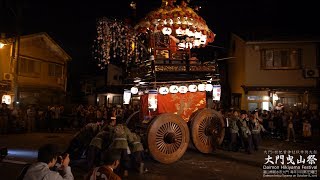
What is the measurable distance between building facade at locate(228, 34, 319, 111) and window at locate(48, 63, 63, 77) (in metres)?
20.2

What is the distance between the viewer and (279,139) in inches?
760

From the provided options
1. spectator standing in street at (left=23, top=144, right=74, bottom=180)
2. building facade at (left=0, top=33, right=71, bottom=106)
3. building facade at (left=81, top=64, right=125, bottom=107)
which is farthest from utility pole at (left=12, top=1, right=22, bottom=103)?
spectator standing in street at (left=23, top=144, right=74, bottom=180)

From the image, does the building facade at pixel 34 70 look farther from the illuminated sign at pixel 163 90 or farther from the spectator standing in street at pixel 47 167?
the spectator standing in street at pixel 47 167

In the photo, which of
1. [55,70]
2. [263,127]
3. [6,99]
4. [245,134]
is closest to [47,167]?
[245,134]

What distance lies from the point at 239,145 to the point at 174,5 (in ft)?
24.0

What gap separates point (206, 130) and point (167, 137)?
7.27 feet

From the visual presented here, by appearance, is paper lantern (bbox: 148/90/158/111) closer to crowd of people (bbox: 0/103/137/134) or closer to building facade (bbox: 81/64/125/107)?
crowd of people (bbox: 0/103/137/134)

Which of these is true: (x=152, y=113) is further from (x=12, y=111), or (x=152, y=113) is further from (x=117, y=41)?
(x=12, y=111)

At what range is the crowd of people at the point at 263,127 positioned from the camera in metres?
13.8

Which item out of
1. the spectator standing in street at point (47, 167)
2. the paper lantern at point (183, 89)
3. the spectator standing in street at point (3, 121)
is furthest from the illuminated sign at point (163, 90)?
the spectator standing in street at point (3, 121)

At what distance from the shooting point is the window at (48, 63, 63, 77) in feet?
107

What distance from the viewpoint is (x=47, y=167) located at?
3916mm

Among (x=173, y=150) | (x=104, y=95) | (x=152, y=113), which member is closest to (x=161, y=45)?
(x=152, y=113)

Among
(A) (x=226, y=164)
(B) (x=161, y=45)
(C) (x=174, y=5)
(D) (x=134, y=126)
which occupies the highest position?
(C) (x=174, y=5)
